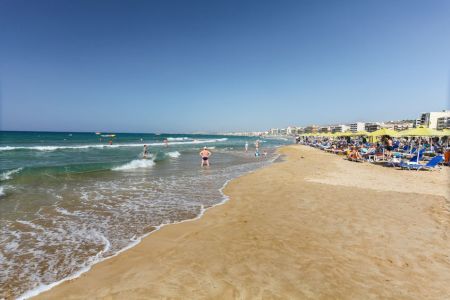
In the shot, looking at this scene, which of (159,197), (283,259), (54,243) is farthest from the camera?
(159,197)

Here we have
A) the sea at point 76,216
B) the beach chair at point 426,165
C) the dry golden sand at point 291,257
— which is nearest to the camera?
the dry golden sand at point 291,257

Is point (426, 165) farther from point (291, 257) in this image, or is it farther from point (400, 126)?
point (400, 126)

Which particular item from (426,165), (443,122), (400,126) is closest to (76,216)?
(426,165)

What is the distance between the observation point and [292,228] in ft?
19.5

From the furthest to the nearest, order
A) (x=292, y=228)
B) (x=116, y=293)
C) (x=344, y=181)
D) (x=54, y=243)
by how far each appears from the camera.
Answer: (x=344, y=181) < (x=292, y=228) < (x=54, y=243) < (x=116, y=293)

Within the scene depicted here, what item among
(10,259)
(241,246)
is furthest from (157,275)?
(10,259)

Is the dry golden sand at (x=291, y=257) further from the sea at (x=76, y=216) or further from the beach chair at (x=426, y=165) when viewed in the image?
the beach chair at (x=426, y=165)

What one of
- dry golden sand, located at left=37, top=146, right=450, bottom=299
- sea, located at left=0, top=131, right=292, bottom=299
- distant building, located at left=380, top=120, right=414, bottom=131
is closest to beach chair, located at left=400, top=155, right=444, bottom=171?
dry golden sand, located at left=37, top=146, right=450, bottom=299

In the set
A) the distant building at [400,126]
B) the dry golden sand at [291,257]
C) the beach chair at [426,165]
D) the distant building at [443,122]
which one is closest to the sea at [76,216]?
the dry golden sand at [291,257]

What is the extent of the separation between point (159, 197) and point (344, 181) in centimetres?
829

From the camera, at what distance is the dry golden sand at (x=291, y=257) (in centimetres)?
351

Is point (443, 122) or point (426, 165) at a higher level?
point (443, 122)

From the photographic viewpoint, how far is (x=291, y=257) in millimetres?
4449

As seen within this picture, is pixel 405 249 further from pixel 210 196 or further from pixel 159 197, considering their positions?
pixel 159 197
